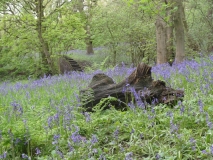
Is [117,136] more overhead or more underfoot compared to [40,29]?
more underfoot

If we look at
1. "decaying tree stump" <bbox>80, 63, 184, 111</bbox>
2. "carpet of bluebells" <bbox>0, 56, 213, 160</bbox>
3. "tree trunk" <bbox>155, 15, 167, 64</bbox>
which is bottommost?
"carpet of bluebells" <bbox>0, 56, 213, 160</bbox>

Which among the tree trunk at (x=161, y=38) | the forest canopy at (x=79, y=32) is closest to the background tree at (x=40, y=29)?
the forest canopy at (x=79, y=32)

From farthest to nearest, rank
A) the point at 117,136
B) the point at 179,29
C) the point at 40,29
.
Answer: the point at 40,29 < the point at 179,29 < the point at 117,136

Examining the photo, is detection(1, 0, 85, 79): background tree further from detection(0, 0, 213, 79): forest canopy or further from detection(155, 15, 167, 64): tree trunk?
detection(155, 15, 167, 64): tree trunk

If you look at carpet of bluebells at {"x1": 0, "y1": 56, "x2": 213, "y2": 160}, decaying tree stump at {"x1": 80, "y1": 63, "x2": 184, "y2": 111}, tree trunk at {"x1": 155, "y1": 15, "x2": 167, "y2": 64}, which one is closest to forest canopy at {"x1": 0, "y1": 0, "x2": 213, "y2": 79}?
tree trunk at {"x1": 155, "y1": 15, "x2": 167, "y2": 64}

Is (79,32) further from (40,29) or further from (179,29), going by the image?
(179,29)

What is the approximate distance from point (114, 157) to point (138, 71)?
2.16 m

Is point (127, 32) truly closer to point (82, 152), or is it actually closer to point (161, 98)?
point (161, 98)

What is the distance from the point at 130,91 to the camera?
427 cm

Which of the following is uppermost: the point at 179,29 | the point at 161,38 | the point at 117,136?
the point at 179,29

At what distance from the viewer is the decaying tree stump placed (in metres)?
4.12

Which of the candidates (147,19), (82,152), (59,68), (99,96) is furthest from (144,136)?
(147,19)

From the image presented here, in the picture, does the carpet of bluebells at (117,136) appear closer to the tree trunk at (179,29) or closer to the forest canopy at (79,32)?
the tree trunk at (179,29)

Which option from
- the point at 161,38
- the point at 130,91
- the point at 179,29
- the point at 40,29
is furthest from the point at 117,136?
the point at 40,29
